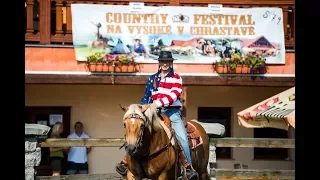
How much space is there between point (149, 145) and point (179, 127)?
32.0 inches

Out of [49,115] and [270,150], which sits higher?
[49,115]

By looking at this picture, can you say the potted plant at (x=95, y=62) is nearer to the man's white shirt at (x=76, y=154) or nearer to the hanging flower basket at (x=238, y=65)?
the man's white shirt at (x=76, y=154)

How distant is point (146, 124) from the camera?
6.45m

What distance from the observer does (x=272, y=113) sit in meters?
10.7

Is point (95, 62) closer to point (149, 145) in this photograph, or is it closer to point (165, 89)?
point (165, 89)

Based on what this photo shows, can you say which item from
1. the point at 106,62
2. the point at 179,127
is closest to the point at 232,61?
the point at 106,62

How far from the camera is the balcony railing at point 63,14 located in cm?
1388

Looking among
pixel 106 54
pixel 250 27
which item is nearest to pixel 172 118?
pixel 106 54

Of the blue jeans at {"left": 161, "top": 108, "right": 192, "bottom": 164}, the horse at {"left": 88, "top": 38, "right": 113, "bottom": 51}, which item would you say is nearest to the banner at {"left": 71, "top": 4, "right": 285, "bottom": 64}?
the horse at {"left": 88, "top": 38, "right": 113, "bottom": 51}

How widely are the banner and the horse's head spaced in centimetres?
774

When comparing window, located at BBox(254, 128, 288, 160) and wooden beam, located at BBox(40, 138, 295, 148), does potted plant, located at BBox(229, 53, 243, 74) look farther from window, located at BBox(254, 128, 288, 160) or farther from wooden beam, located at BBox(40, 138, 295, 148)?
wooden beam, located at BBox(40, 138, 295, 148)

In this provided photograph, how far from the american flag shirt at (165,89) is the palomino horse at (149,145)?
0.19 metres

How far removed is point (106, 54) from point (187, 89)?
101 inches
